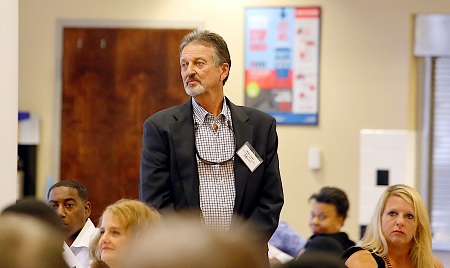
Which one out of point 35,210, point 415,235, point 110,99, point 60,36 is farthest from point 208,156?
point 60,36

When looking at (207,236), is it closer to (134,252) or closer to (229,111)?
(134,252)

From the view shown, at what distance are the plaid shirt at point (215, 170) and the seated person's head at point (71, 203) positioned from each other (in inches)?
24.8

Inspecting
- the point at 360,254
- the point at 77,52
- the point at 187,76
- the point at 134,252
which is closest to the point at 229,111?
the point at 187,76

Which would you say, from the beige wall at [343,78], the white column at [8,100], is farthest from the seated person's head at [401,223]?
the beige wall at [343,78]

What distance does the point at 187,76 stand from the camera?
332 centimetres

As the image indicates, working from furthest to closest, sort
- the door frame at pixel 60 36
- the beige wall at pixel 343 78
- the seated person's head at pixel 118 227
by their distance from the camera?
the door frame at pixel 60 36, the beige wall at pixel 343 78, the seated person's head at pixel 118 227

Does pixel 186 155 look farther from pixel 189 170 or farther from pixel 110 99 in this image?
pixel 110 99

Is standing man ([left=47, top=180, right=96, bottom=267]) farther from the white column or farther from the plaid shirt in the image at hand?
the plaid shirt

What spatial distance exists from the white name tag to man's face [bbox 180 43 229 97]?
0.82 feet

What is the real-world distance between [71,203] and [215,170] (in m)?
0.73

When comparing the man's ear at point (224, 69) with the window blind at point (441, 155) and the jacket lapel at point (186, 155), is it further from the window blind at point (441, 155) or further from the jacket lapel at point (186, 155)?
the window blind at point (441, 155)

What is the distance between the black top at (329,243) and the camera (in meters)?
4.70

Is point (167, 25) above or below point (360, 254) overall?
above

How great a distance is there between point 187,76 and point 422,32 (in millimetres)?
4272
